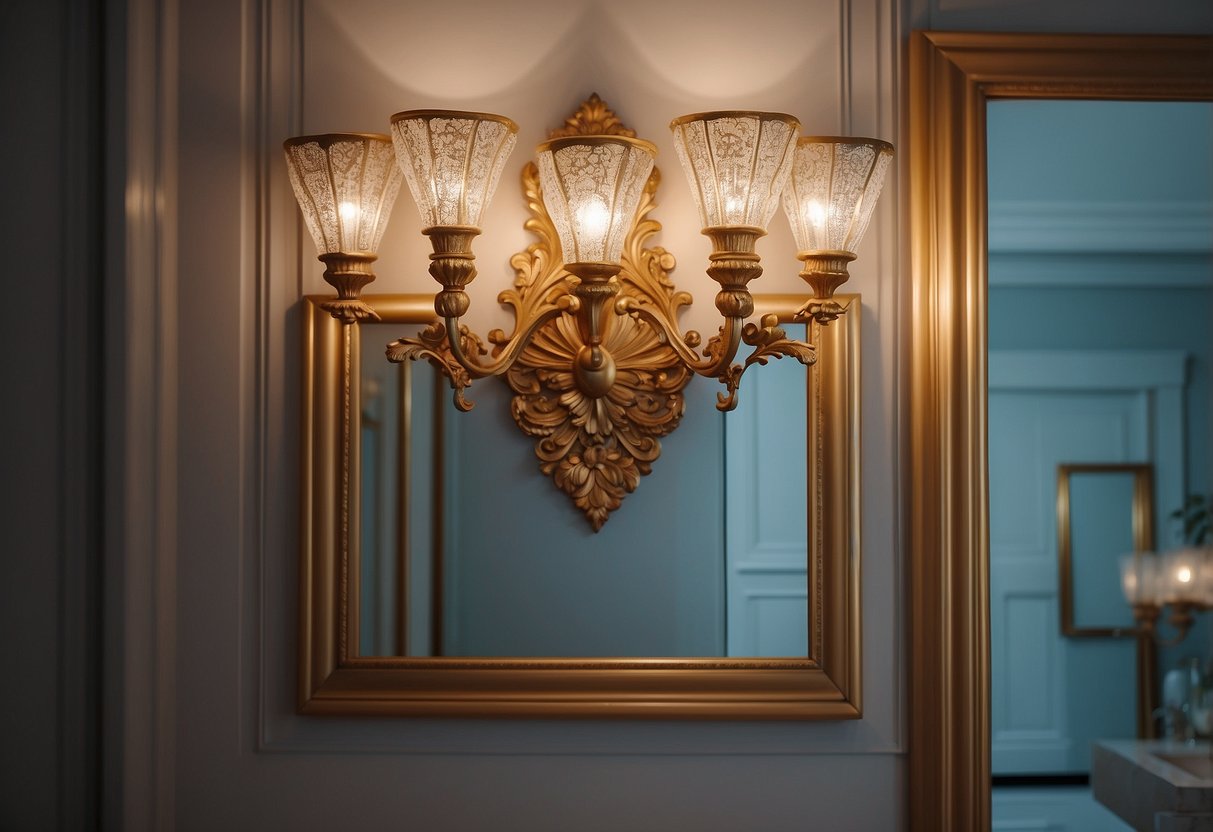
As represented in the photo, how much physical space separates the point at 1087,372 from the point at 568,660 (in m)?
0.83

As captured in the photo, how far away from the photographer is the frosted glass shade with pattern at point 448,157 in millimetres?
1095

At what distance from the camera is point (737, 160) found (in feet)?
3.59

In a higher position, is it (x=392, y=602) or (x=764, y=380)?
(x=764, y=380)

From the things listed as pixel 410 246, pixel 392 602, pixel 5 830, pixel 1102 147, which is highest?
pixel 1102 147

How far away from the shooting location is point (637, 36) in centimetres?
130

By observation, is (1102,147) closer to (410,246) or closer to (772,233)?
(772,233)

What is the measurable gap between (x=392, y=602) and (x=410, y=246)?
43 cm

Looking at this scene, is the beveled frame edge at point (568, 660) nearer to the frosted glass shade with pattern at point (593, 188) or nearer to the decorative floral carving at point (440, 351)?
the decorative floral carving at point (440, 351)

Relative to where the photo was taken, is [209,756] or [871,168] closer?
[871,168]

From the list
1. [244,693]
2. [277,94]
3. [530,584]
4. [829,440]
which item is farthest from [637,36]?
[244,693]

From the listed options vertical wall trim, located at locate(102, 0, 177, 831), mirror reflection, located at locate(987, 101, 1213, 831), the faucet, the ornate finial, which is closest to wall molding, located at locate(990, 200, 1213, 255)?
mirror reflection, located at locate(987, 101, 1213, 831)

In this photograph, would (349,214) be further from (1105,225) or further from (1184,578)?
(1184,578)

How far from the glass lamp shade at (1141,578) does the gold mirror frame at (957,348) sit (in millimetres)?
221

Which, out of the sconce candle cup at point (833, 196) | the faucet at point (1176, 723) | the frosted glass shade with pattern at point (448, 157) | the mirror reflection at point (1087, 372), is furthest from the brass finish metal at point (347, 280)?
the faucet at point (1176, 723)
